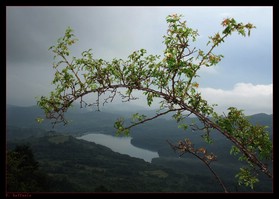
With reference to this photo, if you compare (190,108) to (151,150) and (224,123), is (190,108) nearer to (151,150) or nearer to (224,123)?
(224,123)

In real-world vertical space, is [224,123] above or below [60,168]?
above

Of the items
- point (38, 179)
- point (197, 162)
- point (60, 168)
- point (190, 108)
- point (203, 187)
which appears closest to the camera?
point (190, 108)

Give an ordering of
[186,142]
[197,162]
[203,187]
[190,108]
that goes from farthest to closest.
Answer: [197,162] < [203,187] < [186,142] < [190,108]

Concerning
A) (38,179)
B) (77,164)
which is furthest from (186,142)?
(77,164)

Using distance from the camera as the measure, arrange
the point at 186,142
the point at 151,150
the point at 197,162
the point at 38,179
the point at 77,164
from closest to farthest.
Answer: the point at 186,142 → the point at 38,179 → the point at 77,164 → the point at 197,162 → the point at 151,150

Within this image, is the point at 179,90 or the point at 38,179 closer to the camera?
the point at 179,90

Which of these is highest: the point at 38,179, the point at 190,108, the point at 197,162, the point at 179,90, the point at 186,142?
the point at 179,90

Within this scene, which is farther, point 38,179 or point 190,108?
point 38,179

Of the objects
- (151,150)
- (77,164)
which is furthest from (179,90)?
(151,150)

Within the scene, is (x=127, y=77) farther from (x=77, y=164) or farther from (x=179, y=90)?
(x=77, y=164)
